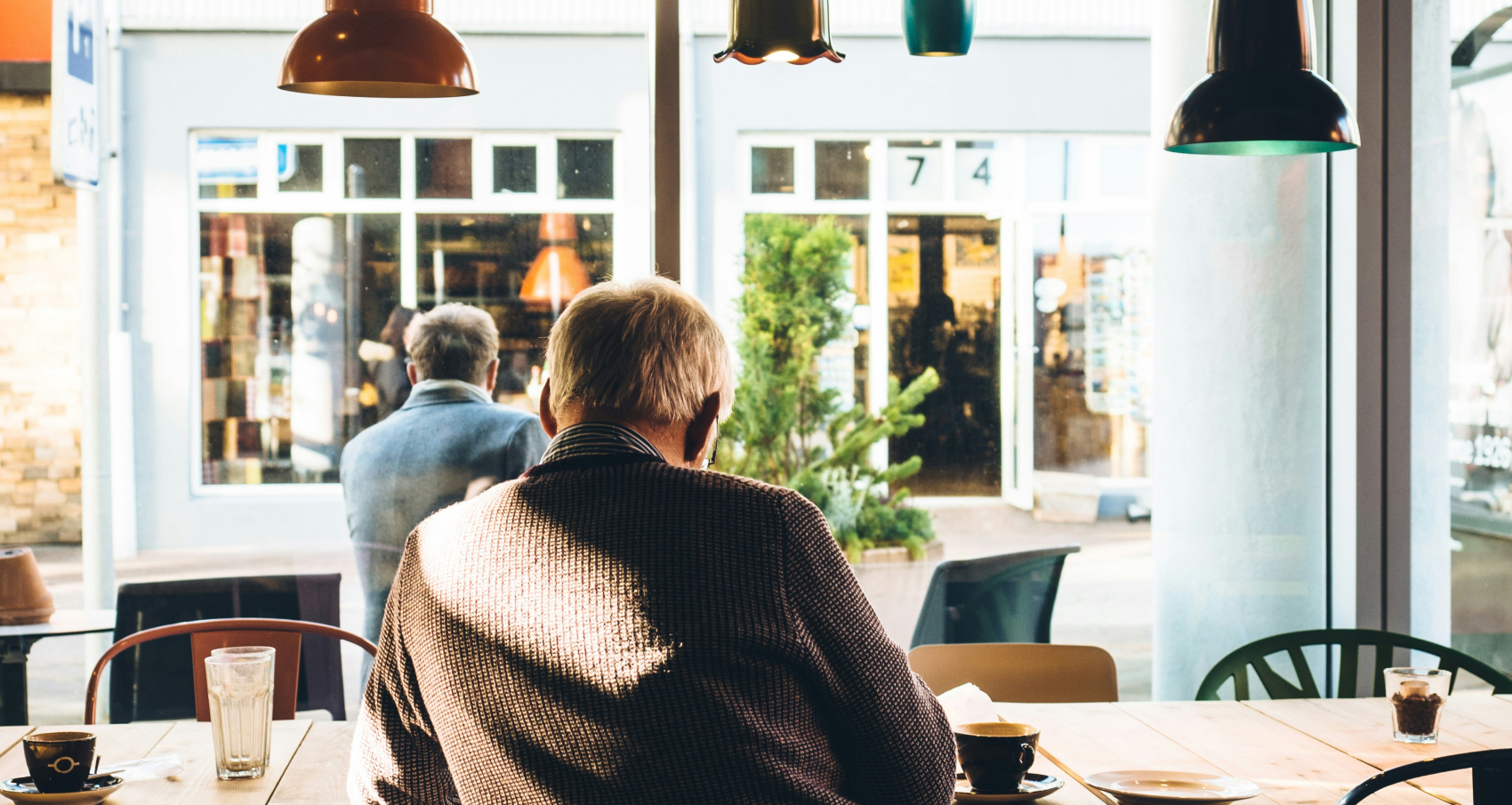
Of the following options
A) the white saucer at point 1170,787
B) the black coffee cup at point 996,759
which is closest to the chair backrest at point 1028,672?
the white saucer at point 1170,787

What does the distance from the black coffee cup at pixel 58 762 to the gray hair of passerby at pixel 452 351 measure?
5.86 feet

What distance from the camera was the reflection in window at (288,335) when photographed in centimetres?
411

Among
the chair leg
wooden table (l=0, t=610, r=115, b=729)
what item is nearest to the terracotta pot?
wooden table (l=0, t=610, r=115, b=729)

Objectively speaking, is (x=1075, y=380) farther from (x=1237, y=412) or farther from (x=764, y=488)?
(x=764, y=488)

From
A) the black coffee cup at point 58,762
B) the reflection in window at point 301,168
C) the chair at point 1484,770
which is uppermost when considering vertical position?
the reflection in window at point 301,168

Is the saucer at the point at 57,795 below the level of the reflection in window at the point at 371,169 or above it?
below

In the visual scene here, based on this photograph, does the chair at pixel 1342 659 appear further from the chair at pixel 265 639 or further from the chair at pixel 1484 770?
the chair at pixel 265 639

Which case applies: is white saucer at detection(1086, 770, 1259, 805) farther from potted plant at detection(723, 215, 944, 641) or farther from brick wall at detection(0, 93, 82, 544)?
brick wall at detection(0, 93, 82, 544)

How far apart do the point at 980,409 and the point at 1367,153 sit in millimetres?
1355

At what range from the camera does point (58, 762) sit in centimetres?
171

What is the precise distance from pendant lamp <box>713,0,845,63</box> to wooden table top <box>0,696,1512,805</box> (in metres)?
1.18

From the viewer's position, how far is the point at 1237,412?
388cm

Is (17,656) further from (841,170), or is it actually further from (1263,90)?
(1263,90)

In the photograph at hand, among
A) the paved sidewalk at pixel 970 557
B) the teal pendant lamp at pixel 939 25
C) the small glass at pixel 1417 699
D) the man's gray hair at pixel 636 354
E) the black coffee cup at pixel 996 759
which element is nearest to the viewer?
the man's gray hair at pixel 636 354
